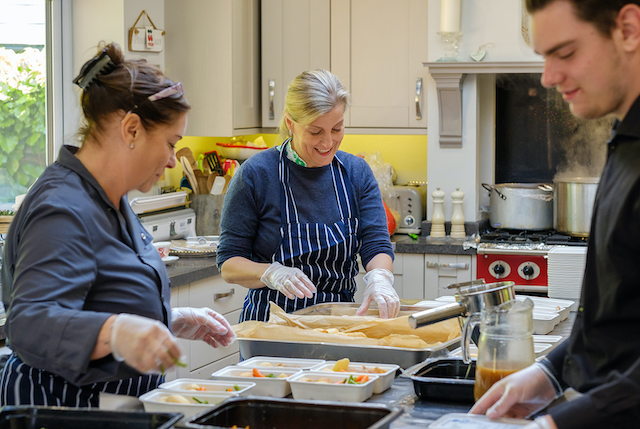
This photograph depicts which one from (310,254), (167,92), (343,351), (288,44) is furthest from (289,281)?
(288,44)

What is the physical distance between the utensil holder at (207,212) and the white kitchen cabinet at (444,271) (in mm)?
1253

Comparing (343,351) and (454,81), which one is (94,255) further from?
(454,81)

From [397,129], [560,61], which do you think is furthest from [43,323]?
[397,129]

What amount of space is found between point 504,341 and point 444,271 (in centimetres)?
257

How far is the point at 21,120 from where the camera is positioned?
3725 mm

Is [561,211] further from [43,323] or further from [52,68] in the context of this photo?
[43,323]

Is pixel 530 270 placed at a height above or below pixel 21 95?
below

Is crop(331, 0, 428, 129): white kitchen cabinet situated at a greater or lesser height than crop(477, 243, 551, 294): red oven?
greater

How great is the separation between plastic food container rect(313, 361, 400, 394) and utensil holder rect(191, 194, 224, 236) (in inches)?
107

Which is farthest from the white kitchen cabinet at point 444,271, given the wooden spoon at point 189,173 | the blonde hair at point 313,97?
the blonde hair at point 313,97

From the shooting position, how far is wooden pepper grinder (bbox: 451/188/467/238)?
4207 mm

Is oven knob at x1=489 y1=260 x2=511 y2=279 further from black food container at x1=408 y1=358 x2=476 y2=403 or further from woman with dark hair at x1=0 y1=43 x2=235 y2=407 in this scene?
woman with dark hair at x1=0 y1=43 x2=235 y2=407

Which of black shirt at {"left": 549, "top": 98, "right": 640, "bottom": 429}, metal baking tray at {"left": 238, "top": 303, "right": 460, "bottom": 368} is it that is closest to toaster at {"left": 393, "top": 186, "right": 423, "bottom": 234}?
metal baking tray at {"left": 238, "top": 303, "right": 460, "bottom": 368}

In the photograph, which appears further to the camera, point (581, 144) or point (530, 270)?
point (581, 144)
